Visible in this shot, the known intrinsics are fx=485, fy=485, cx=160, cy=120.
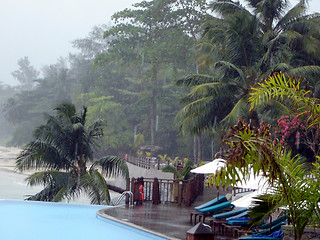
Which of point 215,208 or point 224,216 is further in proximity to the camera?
point 215,208

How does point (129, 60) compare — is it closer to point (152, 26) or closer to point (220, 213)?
point (152, 26)

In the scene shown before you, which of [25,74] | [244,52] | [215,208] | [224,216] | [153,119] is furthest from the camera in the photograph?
[25,74]

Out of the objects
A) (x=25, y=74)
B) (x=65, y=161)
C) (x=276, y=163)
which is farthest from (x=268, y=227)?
(x=25, y=74)

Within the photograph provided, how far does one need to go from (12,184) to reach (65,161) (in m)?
27.5

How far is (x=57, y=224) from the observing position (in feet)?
44.5

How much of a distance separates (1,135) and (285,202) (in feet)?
288

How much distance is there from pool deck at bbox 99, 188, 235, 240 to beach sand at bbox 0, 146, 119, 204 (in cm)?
1938

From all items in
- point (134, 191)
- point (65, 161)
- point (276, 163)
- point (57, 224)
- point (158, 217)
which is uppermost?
point (65, 161)

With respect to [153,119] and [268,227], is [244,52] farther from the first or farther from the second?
[153,119]

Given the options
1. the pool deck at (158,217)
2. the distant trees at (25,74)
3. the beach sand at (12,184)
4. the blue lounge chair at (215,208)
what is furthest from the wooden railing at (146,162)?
the distant trees at (25,74)

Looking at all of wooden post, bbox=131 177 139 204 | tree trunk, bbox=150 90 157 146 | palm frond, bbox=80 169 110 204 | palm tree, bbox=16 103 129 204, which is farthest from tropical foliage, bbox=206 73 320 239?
tree trunk, bbox=150 90 157 146

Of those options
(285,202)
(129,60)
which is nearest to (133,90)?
(129,60)

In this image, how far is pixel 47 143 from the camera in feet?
63.7

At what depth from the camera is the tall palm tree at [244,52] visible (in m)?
19.9
